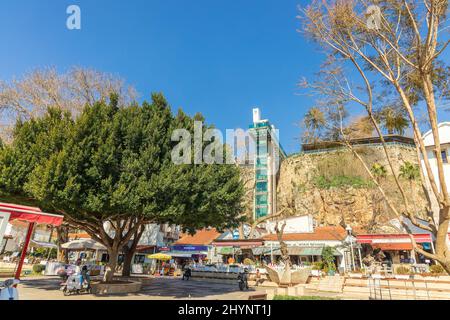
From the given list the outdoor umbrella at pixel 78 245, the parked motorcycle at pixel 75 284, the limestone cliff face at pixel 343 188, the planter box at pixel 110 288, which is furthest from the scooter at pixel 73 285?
the limestone cliff face at pixel 343 188

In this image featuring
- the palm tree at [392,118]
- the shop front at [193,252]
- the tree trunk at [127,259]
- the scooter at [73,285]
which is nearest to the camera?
the palm tree at [392,118]

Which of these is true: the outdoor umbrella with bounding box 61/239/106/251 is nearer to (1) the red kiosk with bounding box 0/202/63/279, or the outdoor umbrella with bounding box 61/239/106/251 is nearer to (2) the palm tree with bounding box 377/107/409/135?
(1) the red kiosk with bounding box 0/202/63/279

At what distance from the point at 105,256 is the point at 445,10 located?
4143 cm

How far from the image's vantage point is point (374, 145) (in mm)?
49688

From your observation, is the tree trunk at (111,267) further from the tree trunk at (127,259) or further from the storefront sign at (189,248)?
the storefront sign at (189,248)

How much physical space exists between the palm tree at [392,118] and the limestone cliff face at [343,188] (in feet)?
115

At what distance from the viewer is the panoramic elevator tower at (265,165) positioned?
2365 inches

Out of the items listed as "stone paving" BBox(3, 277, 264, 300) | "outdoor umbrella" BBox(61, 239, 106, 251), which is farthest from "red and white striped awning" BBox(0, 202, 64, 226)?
"outdoor umbrella" BBox(61, 239, 106, 251)

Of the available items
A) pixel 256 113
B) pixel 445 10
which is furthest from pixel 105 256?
pixel 256 113

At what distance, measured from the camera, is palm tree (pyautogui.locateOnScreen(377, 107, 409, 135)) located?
930 centimetres

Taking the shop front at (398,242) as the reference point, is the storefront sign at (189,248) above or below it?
below

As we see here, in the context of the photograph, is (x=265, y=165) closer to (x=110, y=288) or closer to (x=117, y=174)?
(x=110, y=288)

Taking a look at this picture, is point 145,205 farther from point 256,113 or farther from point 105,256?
point 256,113
